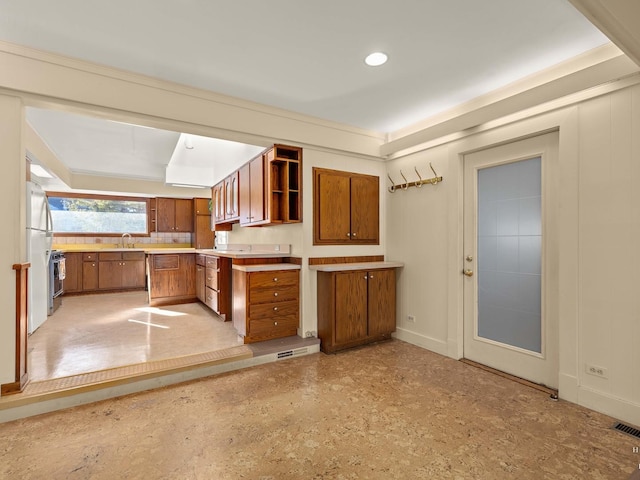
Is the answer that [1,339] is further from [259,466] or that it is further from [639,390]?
[639,390]

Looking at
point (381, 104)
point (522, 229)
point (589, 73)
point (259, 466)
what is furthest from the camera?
→ point (381, 104)

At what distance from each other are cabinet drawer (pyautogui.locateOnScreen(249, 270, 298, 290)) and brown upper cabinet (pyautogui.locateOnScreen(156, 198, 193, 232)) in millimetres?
4891

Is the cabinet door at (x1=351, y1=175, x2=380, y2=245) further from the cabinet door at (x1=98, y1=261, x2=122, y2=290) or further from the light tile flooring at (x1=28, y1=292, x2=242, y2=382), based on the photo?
the cabinet door at (x1=98, y1=261, x2=122, y2=290)

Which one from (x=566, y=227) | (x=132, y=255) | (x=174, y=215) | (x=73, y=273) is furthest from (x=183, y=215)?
(x=566, y=227)

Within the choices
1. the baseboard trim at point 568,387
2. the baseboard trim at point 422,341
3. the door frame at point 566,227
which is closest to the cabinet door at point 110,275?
the baseboard trim at point 422,341

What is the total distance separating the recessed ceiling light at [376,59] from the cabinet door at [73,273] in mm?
6876

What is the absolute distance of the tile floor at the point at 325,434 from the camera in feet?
5.41

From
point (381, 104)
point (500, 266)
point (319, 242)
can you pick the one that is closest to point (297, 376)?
point (319, 242)

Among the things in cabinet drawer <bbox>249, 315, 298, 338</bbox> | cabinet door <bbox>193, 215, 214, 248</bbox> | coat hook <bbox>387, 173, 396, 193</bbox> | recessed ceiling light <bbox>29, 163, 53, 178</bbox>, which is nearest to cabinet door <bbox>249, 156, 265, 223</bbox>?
cabinet drawer <bbox>249, 315, 298, 338</bbox>

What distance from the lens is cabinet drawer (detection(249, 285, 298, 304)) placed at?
328 centimetres

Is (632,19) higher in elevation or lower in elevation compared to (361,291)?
higher

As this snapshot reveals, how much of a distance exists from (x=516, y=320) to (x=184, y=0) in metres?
3.43

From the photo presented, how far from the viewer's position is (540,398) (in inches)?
93.5

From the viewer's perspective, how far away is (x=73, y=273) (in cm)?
637
